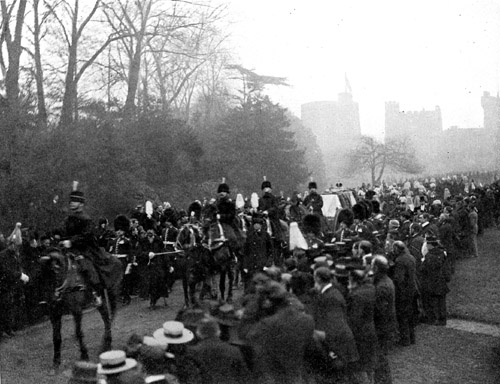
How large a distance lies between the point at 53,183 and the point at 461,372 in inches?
500

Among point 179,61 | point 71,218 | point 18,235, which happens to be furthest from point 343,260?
point 179,61

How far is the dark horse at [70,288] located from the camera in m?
9.80

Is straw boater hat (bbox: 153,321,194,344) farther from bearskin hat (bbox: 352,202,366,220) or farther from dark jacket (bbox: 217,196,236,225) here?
bearskin hat (bbox: 352,202,366,220)

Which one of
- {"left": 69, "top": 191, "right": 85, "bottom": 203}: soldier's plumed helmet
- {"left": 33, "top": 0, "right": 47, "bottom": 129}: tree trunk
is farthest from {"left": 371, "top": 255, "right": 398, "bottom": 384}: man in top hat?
{"left": 33, "top": 0, "right": 47, "bottom": 129}: tree trunk

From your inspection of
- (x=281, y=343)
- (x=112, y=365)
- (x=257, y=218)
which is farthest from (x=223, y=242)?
(x=112, y=365)

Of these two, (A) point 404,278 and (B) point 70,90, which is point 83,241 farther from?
(B) point 70,90

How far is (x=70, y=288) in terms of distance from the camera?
32.1 ft

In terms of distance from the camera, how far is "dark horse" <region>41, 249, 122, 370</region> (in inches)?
386

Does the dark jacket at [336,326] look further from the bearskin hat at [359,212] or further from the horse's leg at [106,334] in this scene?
the bearskin hat at [359,212]

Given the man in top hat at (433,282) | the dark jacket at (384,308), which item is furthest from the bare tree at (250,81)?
the dark jacket at (384,308)

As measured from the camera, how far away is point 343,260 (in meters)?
8.91

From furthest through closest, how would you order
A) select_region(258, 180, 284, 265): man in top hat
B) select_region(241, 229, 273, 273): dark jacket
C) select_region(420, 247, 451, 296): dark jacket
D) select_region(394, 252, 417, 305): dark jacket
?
1. select_region(258, 180, 284, 265): man in top hat
2. select_region(241, 229, 273, 273): dark jacket
3. select_region(420, 247, 451, 296): dark jacket
4. select_region(394, 252, 417, 305): dark jacket

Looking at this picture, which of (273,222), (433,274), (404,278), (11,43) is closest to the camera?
(404,278)

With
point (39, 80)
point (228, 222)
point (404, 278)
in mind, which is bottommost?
point (404, 278)
